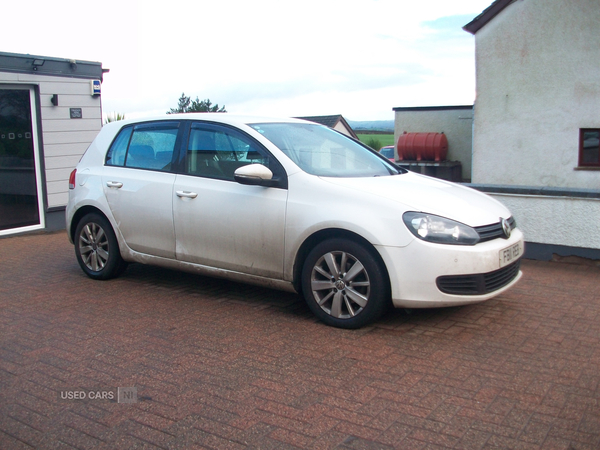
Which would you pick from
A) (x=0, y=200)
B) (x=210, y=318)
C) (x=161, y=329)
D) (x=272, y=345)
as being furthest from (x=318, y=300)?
(x=0, y=200)

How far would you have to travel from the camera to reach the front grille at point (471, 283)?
455 cm

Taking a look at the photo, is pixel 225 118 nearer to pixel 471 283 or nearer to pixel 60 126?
pixel 471 283

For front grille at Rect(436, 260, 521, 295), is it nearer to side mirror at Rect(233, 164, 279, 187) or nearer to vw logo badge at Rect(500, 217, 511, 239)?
vw logo badge at Rect(500, 217, 511, 239)

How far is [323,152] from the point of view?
5.58 m

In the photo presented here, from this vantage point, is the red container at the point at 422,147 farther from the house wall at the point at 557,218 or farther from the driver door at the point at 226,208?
the driver door at the point at 226,208

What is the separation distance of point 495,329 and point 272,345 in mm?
1833

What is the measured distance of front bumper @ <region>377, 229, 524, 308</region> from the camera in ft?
14.8

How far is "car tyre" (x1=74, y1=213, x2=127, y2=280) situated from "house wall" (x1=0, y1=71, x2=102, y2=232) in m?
4.47

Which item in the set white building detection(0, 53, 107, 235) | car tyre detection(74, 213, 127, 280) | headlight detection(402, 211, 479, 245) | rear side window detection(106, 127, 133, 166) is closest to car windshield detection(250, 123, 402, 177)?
headlight detection(402, 211, 479, 245)

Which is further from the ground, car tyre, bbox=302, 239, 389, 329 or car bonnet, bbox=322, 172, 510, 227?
car bonnet, bbox=322, 172, 510, 227

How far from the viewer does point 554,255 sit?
7.46 meters

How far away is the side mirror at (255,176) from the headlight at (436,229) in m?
1.23

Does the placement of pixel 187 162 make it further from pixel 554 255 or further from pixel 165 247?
pixel 554 255

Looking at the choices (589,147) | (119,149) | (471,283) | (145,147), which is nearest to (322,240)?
(471,283)
